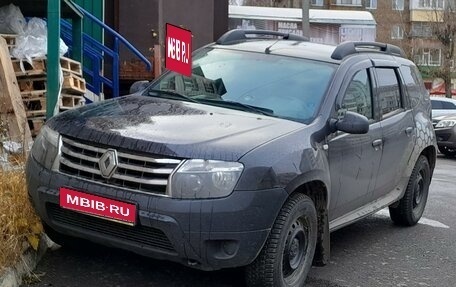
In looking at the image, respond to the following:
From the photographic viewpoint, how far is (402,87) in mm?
6238

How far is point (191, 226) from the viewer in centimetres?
367

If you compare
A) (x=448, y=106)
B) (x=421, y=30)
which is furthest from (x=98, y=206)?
(x=421, y=30)

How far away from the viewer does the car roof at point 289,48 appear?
536cm

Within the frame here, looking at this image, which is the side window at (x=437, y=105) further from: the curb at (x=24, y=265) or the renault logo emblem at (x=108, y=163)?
the renault logo emblem at (x=108, y=163)

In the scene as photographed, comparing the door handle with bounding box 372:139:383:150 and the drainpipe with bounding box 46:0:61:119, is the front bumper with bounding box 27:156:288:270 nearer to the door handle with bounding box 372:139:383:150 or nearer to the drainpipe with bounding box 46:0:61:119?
the door handle with bounding box 372:139:383:150

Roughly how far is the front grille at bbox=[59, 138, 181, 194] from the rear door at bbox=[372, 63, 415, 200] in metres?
2.43

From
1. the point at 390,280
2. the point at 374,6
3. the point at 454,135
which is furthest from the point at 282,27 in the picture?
the point at 374,6

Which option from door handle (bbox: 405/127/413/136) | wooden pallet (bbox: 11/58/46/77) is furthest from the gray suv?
wooden pallet (bbox: 11/58/46/77)

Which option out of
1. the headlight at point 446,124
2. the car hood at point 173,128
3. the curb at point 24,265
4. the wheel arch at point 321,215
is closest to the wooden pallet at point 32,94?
the car hood at point 173,128

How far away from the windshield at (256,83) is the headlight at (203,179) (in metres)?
1.08

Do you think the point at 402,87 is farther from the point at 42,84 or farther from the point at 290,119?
the point at 42,84

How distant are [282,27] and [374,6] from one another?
34.9 m

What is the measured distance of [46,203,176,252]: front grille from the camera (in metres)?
3.79

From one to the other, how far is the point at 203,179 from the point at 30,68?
4184mm
